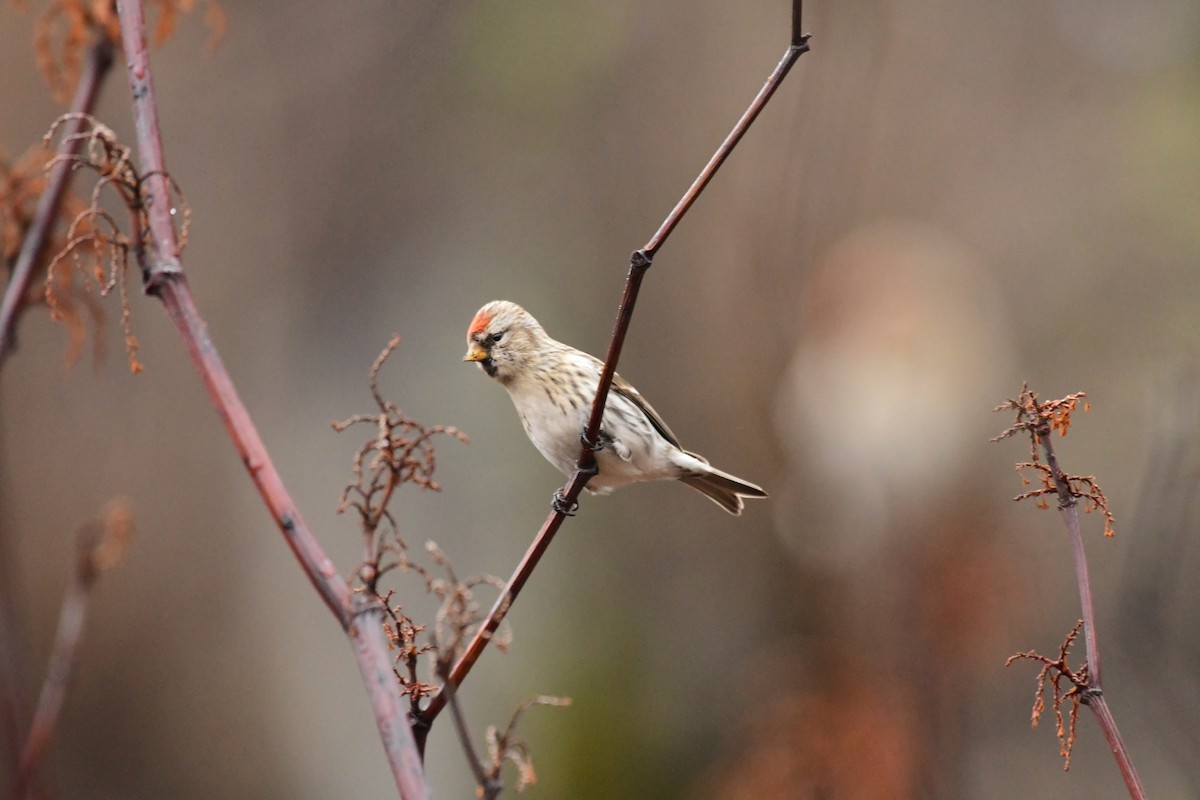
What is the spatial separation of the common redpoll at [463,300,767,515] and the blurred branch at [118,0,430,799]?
7.65 feet

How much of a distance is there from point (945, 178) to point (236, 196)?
564cm

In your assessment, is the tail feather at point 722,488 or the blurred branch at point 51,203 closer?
the blurred branch at point 51,203

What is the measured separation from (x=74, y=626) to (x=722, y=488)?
115 inches

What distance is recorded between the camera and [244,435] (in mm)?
1168

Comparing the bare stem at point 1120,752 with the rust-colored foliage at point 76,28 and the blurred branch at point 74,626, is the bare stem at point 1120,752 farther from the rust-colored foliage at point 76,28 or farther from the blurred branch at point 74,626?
the rust-colored foliage at point 76,28

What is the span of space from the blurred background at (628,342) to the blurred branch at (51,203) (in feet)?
16.2

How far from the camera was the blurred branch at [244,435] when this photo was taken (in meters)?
1.06

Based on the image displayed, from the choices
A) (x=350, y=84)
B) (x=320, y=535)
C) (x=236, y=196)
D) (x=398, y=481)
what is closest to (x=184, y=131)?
(x=236, y=196)

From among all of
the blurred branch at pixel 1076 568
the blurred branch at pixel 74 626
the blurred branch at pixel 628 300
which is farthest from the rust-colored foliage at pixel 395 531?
the blurred branch at pixel 1076 568

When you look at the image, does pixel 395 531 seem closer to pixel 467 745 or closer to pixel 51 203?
pixel 467 745

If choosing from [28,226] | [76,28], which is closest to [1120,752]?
[28,226]

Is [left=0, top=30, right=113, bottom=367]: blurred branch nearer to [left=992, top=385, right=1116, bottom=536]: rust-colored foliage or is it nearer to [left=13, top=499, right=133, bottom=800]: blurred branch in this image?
[left=13, top=499, right=133, bottom=800]: blurred branch

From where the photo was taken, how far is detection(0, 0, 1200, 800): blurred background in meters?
7.38

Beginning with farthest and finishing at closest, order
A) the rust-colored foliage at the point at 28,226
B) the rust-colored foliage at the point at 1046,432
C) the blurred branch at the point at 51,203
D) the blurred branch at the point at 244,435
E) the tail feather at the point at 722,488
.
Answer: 1. the tail feather at the point at 722,488
2. the rust-colored foliage at the point at 28,226
3. the blurred branch at the point at 51,203
4. the rust-colored foliage at the point at 1046,432
5. the blurred branch at the point at 244,435
